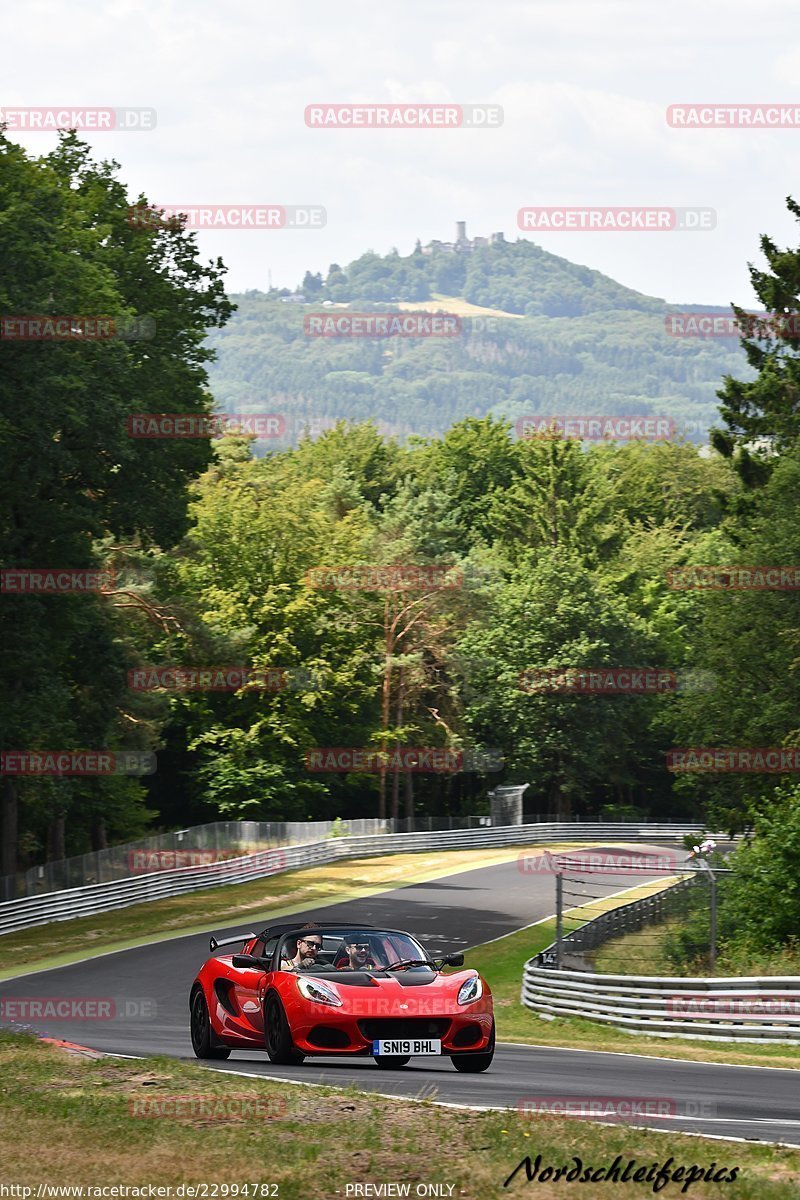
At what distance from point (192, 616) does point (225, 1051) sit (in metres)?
46.8

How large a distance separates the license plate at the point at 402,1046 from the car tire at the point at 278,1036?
0.81 m

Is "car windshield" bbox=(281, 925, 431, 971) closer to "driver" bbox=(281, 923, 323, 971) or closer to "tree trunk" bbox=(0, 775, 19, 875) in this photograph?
"driver" bbox=(281, 923, 323, 971)

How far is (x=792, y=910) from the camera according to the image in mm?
25891

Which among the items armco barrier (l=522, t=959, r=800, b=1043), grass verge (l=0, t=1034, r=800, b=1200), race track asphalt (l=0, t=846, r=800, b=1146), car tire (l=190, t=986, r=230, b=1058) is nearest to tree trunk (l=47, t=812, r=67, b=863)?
race track asphalt (l=0, t=846, r=800, b=1146)

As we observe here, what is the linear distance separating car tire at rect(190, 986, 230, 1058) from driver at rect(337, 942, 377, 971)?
188 cm

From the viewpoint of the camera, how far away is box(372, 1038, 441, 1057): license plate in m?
14.1

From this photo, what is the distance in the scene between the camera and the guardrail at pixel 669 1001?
813 inches

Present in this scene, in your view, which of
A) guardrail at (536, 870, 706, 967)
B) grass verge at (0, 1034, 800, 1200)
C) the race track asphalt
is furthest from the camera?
guardrail at (536, 870, 706, 967)

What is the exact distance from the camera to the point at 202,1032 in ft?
52.9

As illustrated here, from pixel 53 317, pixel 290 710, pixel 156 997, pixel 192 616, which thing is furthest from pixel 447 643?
pixel 156 997

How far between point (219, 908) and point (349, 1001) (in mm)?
34204

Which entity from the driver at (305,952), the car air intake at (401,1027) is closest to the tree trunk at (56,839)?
the driver at (305,952)

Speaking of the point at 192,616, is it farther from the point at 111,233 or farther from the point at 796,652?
the point at 796,652

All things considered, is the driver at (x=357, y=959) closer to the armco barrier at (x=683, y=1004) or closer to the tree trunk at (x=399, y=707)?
the armco barrier at (x=683, y=1004)
